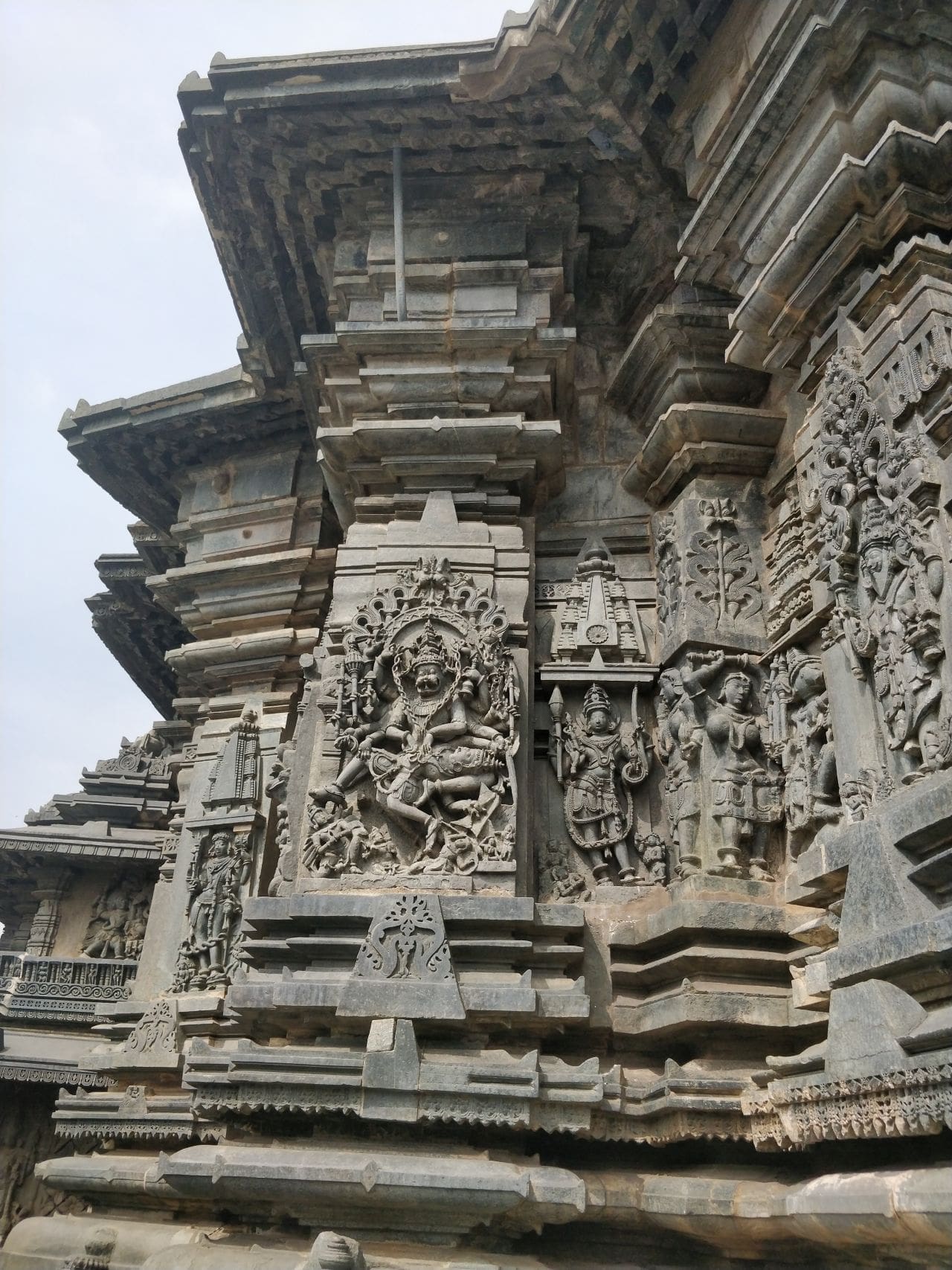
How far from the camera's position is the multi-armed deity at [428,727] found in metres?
5.36

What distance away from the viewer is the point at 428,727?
5.62m

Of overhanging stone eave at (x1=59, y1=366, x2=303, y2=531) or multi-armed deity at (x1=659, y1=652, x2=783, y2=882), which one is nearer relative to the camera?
multi-armed deity at (x1=659, y1=652, x2=783, y2=882)

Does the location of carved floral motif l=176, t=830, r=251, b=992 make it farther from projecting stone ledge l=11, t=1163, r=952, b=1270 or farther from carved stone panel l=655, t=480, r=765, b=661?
carved stone panel l=655, t=480, r=765, b=661

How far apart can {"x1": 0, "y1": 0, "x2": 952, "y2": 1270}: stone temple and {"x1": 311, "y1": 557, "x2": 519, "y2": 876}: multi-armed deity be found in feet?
0.09

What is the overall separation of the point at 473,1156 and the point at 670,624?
3.02m

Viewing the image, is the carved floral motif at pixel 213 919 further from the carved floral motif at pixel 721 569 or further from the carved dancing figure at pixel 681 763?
the carved floral motif at pixel 721 569

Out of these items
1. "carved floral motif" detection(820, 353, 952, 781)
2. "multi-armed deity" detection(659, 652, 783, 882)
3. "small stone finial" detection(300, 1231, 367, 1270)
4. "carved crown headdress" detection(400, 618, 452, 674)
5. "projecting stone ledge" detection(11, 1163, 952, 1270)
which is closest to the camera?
"carved floral motif" detection(820, 353, 952, 781)

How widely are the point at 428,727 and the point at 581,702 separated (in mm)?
1059

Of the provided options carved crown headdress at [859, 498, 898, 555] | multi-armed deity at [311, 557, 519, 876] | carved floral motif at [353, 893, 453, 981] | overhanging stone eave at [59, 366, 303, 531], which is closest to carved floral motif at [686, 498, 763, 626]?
multi-armed deity at [311, 557, 519, 876]

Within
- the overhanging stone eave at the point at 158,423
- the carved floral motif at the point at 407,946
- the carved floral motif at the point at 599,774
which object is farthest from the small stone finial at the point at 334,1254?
the overhanging stone eave at the point at 158,423

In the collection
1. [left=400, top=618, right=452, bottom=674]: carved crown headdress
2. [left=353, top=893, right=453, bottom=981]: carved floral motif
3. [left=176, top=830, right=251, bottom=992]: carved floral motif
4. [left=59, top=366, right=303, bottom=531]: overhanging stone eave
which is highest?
[left=59, top=366, right=303, bottom=531]: overhanging stone eave

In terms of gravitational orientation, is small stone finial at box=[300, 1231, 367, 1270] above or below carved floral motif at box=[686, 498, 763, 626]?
below

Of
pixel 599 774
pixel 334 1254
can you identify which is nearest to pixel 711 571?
pixel 599 774

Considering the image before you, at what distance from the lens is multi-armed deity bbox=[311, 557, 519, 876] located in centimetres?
536
